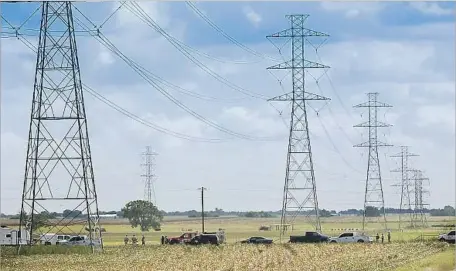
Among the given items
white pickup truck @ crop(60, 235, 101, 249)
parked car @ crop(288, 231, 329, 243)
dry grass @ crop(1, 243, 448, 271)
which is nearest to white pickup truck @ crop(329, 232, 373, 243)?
parked car @ crop(288, 231, 329, 243)

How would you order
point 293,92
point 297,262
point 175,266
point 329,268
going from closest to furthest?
point 329,268 < point 175,266 < point 297,262 < point 293,92

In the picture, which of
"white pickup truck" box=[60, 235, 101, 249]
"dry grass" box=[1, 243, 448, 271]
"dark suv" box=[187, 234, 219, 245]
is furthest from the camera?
"dark suv" box=[187, 234, 219, 245]

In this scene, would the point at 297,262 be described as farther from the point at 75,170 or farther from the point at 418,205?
the point at 418,205

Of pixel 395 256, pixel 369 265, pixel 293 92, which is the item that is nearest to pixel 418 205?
pixel 293 92

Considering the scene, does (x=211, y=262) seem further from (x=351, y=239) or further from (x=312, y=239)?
(x=351, y=239)

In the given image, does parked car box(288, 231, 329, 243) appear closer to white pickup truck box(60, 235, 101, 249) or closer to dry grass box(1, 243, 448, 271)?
white pickup truck box(60, 235, 101, 249)

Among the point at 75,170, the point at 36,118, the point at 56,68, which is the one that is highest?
the point at 56,68

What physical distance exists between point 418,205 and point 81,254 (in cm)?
9921

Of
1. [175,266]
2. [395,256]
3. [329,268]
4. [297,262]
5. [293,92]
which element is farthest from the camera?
[293,92]

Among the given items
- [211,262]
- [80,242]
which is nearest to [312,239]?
[80,242]

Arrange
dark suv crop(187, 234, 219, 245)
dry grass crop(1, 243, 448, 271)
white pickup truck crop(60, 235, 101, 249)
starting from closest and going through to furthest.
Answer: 1. dry grass crop(1, 243, 448, 271)
2. white pickup truck crop(60, 235, 101, 249)
3. dark suv crop(187, 234, 219, 245)

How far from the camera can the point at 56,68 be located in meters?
58.6

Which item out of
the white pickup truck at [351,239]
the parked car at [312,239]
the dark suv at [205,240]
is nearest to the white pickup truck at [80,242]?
the dark suv at [205,240]

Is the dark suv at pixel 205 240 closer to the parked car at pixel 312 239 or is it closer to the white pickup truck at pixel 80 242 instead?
the parked car at pixel 312 239
